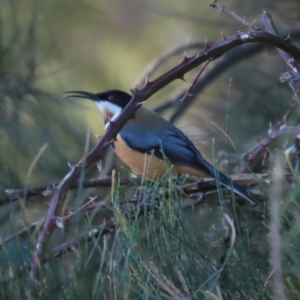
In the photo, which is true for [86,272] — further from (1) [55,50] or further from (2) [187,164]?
(1) [55,50]

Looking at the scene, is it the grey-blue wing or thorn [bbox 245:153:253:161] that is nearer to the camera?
thorn [bbox 245:153:253:161]

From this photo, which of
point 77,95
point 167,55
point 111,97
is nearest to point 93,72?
point 111,97

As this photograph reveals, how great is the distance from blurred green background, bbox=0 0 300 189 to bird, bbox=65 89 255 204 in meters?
0.14

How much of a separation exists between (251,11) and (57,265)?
227cm

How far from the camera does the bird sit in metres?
3.04

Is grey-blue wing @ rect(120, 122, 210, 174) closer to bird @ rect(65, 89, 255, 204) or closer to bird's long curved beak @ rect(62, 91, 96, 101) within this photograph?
bird @ rect(65, 89, 255, 204)

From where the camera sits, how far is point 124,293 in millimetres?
1271

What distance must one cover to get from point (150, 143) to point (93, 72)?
1415mm

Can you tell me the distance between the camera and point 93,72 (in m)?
4.52

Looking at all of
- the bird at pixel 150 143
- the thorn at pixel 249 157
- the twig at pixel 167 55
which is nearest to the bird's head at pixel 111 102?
the bird at pixel 150 143

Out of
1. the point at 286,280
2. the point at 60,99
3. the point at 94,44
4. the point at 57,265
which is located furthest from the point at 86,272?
the point at 94,44

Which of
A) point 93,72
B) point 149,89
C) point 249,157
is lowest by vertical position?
point 249,157

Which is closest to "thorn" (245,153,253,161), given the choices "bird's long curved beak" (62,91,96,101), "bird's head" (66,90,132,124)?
"bird's long curved beak" (62,91,96,101)

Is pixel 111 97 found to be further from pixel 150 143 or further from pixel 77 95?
pixel 77 95
